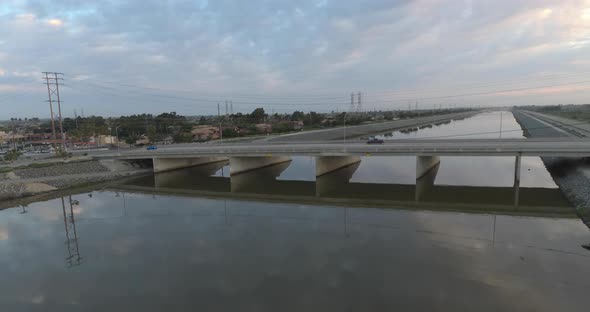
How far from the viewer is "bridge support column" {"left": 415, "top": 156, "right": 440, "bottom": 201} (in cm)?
3416

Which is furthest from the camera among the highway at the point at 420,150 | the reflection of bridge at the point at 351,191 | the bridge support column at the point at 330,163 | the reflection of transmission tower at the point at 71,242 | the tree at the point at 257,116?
the tree at the point at 257,116

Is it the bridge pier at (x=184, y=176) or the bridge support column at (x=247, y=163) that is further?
the bridge support column at (x=247, y=163)

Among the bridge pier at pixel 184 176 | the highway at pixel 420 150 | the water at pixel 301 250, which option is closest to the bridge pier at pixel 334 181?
the water at pixel 301 250

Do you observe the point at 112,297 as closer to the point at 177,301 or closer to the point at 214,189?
the point at 177,301

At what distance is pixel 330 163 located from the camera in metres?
43.3

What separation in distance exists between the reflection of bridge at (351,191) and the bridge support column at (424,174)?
0.29 feet

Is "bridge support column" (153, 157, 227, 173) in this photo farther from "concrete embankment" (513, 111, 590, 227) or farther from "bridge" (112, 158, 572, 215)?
"concrete embankment" (513, 111, 590, 227)

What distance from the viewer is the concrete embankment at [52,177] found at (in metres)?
35.2

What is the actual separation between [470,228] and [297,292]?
14.2m

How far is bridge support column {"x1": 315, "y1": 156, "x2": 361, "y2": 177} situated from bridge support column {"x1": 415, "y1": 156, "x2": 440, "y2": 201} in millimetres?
10355

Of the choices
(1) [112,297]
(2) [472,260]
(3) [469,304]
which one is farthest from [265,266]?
(2) [472,260]

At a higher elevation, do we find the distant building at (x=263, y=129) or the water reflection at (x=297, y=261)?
the distant building at (x=263, y=129)

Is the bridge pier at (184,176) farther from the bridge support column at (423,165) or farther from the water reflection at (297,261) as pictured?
the bridge support column at (423,165)

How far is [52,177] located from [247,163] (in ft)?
73.7
